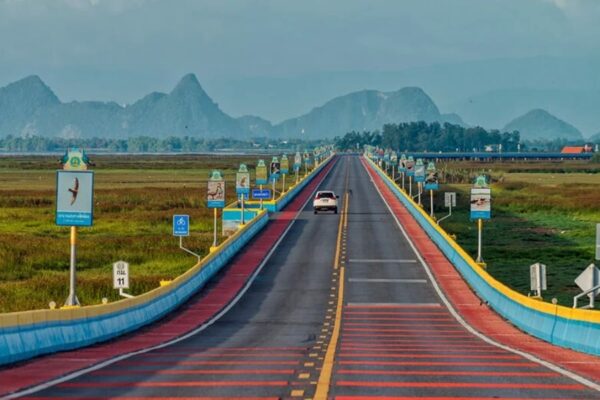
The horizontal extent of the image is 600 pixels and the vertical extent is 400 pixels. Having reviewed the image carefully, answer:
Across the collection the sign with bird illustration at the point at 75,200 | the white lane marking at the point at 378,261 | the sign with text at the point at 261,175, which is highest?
the sign with text at the point at 261,175

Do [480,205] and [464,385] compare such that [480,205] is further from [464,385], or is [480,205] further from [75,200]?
[464,385]

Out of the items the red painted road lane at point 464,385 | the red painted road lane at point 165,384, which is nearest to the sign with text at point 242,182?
the red painted road lane at point 165,384

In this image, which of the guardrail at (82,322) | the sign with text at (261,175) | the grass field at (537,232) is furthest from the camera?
the sign with text at (261,175)

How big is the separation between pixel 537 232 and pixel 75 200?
60.9m

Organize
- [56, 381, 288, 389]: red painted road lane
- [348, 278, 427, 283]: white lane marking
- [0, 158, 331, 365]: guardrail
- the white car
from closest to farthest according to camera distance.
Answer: [56, 381, 288, 389]: red painted road lane, [0, 158, 331, 365]: guardrail, [348, 278, 427, 283]: white lane marking, the white car

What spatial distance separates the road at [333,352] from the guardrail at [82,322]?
2129mm

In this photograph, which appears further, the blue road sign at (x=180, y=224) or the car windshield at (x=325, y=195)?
the car windshield at (x=325, y=195)

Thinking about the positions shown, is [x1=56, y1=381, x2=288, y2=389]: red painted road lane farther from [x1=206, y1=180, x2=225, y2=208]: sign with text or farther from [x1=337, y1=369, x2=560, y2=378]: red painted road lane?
[x1=206, y1=180, x2=225, y2=208]: sign with text

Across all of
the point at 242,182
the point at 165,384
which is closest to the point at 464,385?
the point at 165,384

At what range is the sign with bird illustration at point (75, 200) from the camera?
3159cm

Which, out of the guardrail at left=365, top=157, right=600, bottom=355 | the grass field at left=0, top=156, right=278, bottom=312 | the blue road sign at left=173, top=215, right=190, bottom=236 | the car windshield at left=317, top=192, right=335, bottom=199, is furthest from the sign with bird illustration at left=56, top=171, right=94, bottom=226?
the car windshield at left=317, top=192, right=335, bottom=199

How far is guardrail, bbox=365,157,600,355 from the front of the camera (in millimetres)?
28250

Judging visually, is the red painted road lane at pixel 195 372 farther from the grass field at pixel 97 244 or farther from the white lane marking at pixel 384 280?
the white lane marking at pixel 384 280

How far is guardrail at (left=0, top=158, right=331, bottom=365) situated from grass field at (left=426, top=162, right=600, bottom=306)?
17.3 m
